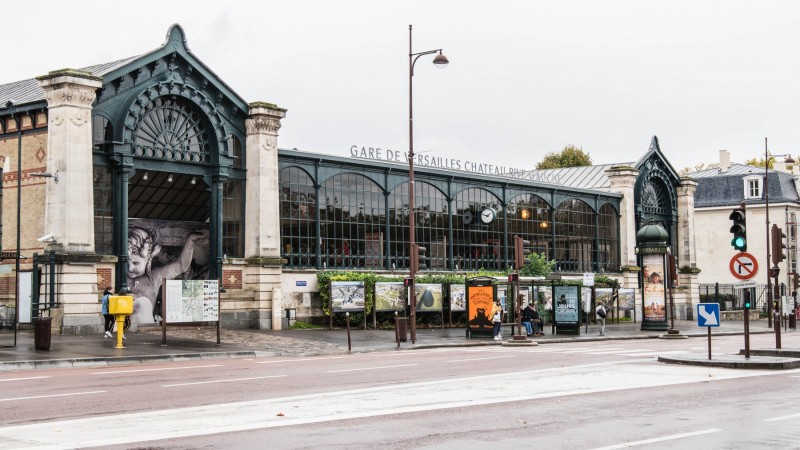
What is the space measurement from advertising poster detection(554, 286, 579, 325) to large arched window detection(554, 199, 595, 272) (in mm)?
15625

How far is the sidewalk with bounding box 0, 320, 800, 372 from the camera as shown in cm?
2395

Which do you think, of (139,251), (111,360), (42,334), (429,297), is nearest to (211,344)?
(111,360)

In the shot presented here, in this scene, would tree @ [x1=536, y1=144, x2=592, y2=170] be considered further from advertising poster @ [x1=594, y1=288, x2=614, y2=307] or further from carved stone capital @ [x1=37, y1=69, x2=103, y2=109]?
carved stone capital @ [x1=37, y1=69, x2=103, y2=109]

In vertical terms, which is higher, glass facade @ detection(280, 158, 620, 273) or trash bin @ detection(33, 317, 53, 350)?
glass facade @ detection(280, 158, 620, 273)

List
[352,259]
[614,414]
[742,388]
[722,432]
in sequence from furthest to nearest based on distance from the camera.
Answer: [352,259]
[742,388]
[614,414]
[722,432]

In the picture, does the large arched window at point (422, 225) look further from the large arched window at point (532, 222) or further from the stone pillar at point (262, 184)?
the stone pillar at point (262, 184)

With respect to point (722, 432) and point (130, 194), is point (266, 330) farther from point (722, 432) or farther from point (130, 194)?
point (722, 432)

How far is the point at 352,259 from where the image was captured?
4303 cm

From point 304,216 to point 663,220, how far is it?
32.1 metres

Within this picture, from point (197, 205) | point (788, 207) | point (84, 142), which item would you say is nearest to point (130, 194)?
point (197, 205)

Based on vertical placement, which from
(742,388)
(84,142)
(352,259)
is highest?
(84,142)

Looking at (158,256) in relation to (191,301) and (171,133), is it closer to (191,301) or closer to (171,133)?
(171,133)

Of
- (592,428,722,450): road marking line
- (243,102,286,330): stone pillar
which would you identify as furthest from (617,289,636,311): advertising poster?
(592,428,722,450): road marking line

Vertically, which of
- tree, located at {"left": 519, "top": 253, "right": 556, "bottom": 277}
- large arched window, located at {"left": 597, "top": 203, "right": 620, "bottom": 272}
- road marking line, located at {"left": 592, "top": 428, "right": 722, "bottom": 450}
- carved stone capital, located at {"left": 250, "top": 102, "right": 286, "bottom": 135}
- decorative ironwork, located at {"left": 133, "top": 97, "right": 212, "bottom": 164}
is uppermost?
carved stone capital, located at {"left": 250, "top": 102, "right": 286, "bottom": 135}
